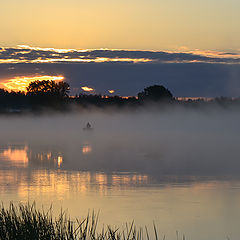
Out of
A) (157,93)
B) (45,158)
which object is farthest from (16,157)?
(157,93)

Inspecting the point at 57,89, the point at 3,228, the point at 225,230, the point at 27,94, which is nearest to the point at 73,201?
the point at 225,230

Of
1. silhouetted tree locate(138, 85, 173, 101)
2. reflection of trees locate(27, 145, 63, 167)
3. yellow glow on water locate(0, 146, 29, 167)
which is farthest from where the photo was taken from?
silhouetted tree locate(138, 85, 173, 101)

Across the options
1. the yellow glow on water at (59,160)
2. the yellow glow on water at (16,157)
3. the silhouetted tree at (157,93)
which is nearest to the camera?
the yellow glow on water at (59,160)

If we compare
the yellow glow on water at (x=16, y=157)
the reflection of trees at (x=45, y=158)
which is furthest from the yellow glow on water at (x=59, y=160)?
the yellow glow on water at (x=16, y=157)

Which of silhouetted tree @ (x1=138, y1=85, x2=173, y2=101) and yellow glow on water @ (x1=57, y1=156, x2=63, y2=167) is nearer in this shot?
yellow glow on water @ (x1=57, y1=156, x2=63, y2=167)

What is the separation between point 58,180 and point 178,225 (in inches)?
556

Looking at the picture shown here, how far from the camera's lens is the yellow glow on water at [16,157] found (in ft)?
160

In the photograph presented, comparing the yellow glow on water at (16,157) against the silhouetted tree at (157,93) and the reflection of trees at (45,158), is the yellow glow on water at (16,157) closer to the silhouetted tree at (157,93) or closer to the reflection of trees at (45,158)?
the reflection of trees at (45,158)

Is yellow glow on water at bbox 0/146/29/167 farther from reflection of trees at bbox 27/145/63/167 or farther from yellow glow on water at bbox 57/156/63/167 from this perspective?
yellow glow on water at bbox 57/156/63/167

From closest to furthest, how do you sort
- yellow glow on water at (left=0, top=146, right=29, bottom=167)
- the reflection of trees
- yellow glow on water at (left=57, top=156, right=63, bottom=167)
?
1. yellow glow on water at (left=57, top=156, right=63, bottom=167)
2. yellow glow on water at (left=0, top=146, right=29, bottom=167)
3. the reflection of trees

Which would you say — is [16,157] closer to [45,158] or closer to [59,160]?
[45,158]

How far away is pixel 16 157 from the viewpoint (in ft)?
180

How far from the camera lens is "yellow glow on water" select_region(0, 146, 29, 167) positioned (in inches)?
1915

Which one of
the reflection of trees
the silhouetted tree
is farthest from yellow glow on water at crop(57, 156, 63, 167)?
the silhouetted tree
